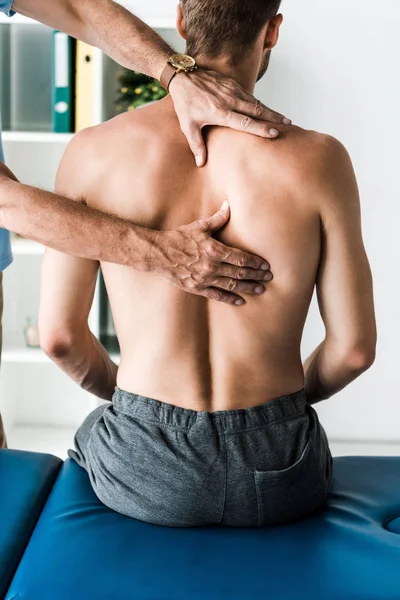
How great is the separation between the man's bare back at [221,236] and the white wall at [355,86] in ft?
6.63

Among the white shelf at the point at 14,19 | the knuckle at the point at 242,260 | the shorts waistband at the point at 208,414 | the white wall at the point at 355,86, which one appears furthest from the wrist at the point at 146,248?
the white wall at the point at 355,86

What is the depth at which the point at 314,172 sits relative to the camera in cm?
124

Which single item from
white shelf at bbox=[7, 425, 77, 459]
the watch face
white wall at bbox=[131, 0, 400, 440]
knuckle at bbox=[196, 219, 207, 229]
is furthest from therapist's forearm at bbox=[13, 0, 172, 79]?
white shelf at bbox=[7, 425, 77, 459]

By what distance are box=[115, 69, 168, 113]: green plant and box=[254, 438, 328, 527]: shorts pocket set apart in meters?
1.97

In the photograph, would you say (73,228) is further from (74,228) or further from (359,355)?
(359,355)

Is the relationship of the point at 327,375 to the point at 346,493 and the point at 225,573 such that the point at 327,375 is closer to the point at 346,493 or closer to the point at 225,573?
the point at 346,493

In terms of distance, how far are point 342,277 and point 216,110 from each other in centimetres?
36

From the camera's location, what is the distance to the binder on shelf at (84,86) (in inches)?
115

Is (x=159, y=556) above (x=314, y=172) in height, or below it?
below

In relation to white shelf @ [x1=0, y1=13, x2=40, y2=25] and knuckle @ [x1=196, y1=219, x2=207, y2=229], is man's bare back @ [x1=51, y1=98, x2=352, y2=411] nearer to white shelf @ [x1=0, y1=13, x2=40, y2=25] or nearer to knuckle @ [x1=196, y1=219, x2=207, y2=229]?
knuckle @ [x1=196, y1=219, x2=207, y2=229]

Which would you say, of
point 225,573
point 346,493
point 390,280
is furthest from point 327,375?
point 390,280

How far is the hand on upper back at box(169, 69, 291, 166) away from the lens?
126 cm

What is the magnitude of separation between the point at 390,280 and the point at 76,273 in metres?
2.20

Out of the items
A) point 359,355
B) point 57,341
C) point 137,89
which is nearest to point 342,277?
point 359,355
